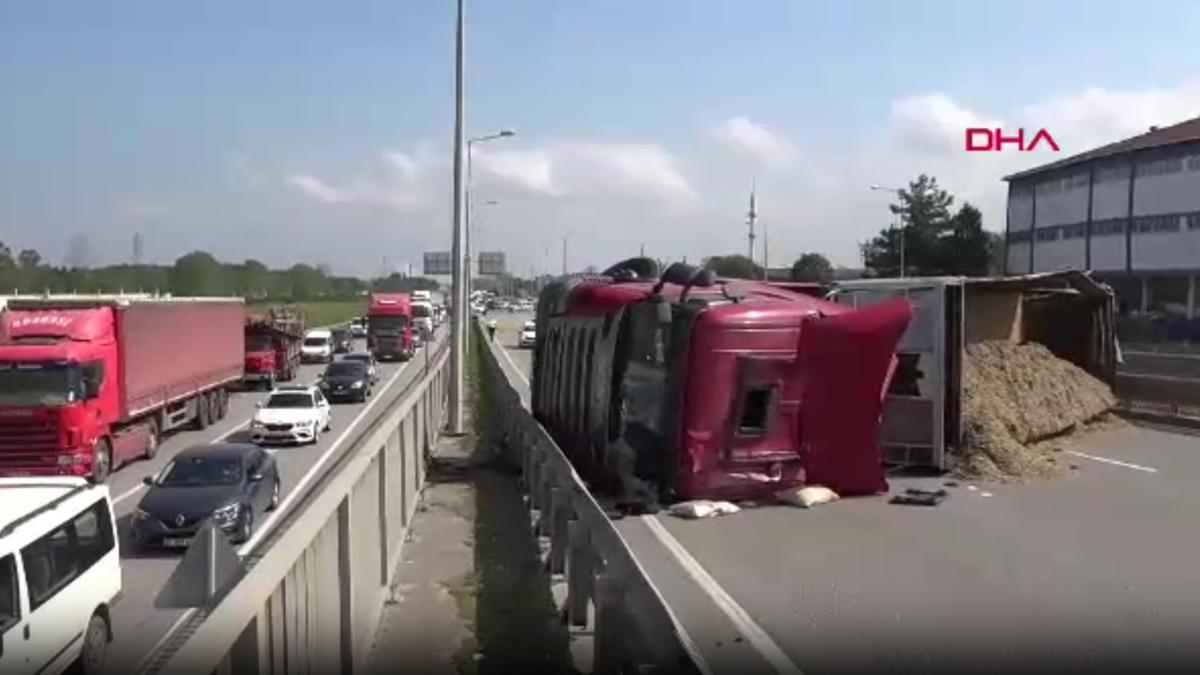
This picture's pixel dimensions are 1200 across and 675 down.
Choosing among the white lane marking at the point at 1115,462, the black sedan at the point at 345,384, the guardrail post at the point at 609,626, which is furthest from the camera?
the black sedan at the point at 345,384

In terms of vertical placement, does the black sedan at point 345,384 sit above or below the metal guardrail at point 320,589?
below

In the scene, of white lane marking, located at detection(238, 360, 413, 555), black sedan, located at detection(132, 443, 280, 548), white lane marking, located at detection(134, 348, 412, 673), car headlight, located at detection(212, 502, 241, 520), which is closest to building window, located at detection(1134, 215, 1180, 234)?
white lane marking, located at detection(134, 348, 412, 673)

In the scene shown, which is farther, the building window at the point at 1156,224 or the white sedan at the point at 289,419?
the building window at the point at 1156,224

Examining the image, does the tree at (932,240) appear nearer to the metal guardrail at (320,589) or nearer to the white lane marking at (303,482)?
the white lane marking at (303,482)

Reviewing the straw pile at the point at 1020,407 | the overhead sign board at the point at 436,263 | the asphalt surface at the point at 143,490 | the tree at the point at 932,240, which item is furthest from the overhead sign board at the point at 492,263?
the straw pile at the point at 1020,407

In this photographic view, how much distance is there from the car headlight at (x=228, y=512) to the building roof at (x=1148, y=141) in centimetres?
6401

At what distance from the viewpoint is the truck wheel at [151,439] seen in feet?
92.8

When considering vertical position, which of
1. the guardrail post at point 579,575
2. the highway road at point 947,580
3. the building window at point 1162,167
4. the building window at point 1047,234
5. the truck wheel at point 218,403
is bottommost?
the truck wheel at point 218,403

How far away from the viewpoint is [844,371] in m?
15.0

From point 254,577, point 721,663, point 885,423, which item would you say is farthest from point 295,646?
point 885,423

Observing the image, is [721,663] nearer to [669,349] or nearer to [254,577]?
[254,577]

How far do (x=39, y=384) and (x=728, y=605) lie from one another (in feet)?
58.4

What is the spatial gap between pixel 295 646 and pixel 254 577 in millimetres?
865

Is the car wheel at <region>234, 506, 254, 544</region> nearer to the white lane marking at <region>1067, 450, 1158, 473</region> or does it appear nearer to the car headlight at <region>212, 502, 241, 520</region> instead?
the car headlight at <region>212, 502, 241, 520</region>
